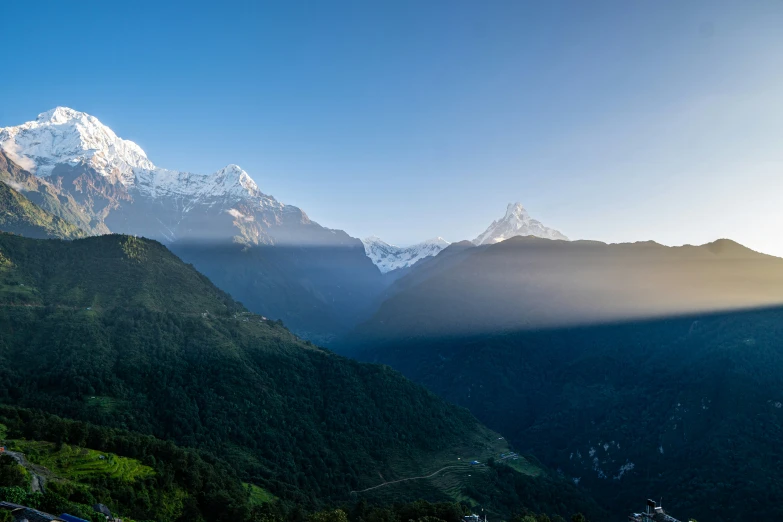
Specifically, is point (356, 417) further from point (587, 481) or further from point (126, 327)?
point (587, 481)

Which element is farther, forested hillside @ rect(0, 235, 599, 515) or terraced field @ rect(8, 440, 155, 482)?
forested hillside @ rect(0, 235, 599, 515)

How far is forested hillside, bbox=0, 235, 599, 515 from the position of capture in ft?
369

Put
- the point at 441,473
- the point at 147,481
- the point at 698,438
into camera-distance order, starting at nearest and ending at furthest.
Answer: the point at 147,481 → the point at 441,473 → the point at 698,438

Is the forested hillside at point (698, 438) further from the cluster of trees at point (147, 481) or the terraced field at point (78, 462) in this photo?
the terraced field at point (78, 462)

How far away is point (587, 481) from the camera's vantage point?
561 feet

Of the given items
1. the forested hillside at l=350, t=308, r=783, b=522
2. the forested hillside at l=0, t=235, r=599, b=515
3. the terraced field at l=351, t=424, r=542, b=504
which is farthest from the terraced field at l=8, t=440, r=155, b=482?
the forested hillside at l=350, t=308, r=783, b=522

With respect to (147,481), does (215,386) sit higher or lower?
higher

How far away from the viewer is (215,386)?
431 feet

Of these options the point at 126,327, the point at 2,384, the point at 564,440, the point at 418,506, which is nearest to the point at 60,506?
the point at 418,506

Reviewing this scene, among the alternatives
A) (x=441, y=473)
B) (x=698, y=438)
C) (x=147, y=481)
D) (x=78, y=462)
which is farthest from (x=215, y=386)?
(x=698, y=438)

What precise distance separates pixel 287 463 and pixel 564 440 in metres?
120

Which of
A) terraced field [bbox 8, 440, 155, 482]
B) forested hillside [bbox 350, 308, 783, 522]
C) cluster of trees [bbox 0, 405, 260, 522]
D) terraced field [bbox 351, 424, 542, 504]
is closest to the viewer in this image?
cluster of trees [bbox 0, 405, 260, 522]

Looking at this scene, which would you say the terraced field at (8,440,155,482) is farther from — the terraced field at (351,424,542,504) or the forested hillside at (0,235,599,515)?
the terraced field at (351,424,542,504)

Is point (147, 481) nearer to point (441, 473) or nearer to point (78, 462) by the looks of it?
point (78, 462)
